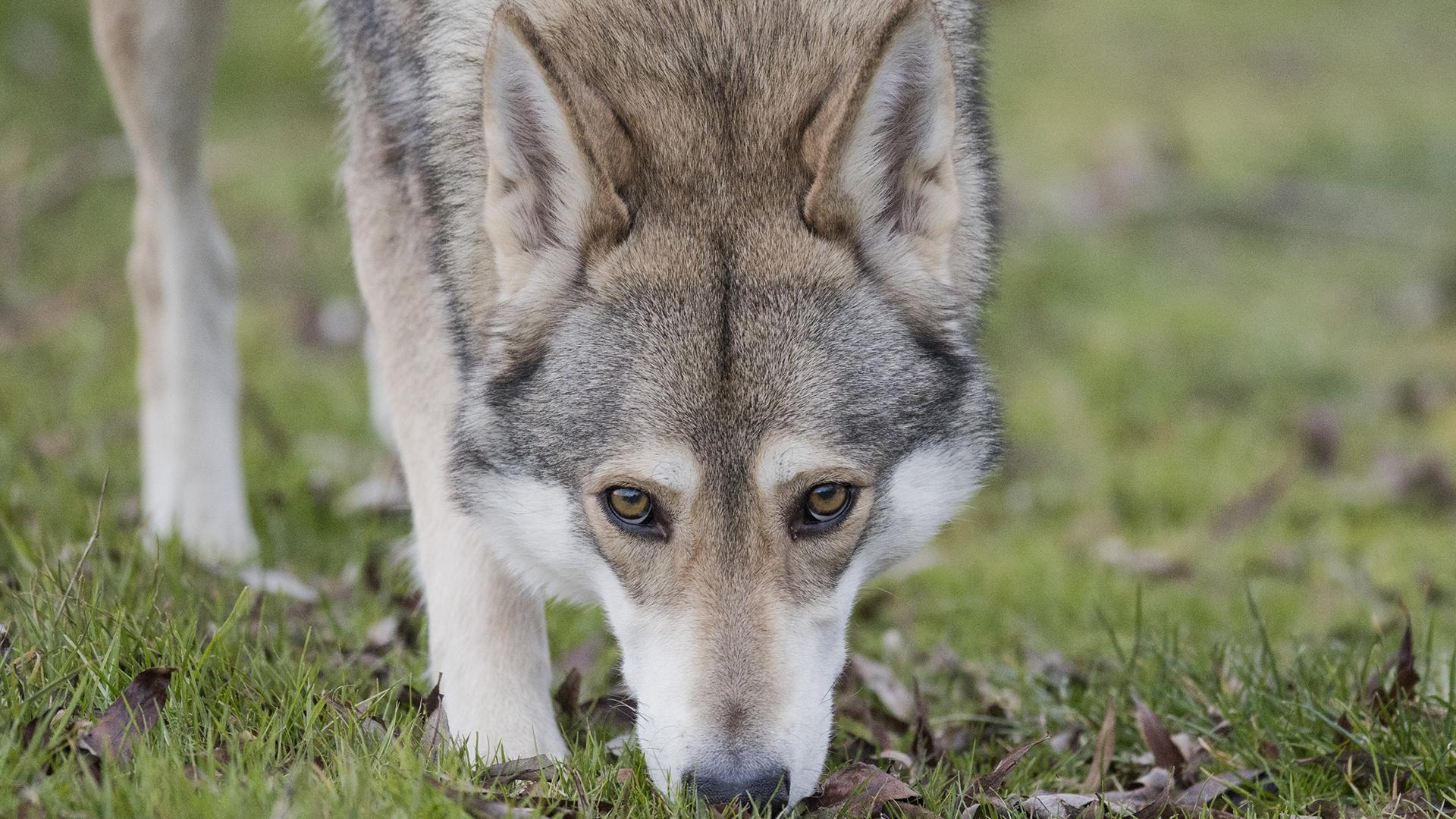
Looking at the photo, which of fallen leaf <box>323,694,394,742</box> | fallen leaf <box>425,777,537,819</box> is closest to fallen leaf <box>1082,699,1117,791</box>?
fallen leaf <box>425,777,537,819</box>

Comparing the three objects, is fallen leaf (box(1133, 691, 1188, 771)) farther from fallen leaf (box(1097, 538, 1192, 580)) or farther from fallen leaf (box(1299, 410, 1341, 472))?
fallen leaf (box(1299, 410, 1341, 472))

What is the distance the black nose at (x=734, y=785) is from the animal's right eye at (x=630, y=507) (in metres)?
0.54

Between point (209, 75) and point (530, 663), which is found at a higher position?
point (209, 75)

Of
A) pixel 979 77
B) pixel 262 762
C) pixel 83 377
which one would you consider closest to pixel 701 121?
pixel 979 77

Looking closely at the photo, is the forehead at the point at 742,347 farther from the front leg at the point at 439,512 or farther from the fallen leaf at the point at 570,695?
the fallen leaf at the point at 570,695

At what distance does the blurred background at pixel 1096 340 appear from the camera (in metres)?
4.88

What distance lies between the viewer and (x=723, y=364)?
2939 millimetres

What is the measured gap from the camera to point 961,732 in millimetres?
3613

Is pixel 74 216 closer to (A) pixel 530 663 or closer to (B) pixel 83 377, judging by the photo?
(B) pixel 83 377

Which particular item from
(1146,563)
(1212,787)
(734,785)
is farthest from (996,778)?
(1146,563)

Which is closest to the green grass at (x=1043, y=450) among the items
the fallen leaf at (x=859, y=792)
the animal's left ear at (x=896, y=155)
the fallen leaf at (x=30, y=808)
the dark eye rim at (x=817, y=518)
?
the fallen leaf at (x=30, y=808)

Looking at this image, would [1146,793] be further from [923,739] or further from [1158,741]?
[923,739]

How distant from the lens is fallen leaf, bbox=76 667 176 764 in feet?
8.59

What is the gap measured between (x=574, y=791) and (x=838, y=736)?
85 cm
